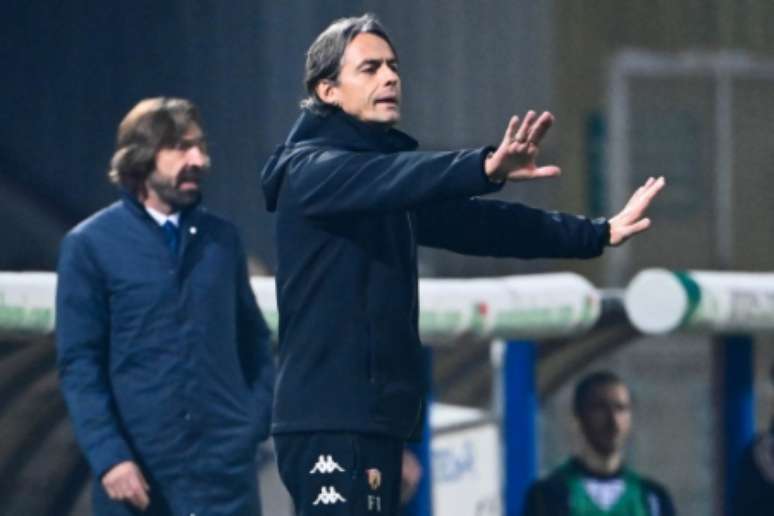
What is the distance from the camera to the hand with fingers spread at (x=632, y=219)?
12.5 feet

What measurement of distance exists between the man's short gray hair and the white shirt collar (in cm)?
98

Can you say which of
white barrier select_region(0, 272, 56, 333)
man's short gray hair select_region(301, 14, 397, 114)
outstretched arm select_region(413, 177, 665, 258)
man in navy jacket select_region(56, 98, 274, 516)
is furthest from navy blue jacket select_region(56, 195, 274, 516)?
man's short gray hair select_region(301, 14, 397, 114)

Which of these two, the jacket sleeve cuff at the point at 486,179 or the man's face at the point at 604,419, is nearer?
the jacket sleeve cuff at the point at 486,179

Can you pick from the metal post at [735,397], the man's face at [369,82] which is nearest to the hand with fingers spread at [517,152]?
the man's face at [369,82]

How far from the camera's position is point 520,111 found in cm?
1905

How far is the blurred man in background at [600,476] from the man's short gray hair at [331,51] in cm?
241

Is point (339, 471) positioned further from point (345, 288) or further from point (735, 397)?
point (735, 397)

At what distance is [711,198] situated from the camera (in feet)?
69.7

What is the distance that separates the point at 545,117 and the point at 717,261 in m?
17.9

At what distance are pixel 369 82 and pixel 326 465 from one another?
1.96 feet

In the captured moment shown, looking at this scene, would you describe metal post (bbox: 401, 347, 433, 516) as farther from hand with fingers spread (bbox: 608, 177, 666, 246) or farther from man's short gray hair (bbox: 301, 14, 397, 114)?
man's short gray hair (bbox: 301, 14, 397, 114)

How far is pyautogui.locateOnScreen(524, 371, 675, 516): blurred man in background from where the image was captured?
5.89 metres

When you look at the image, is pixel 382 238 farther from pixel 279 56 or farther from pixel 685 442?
pixel 279 56

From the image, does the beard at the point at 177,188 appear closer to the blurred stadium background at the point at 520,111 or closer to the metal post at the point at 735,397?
the blurred stadium background at the point at 520,111
